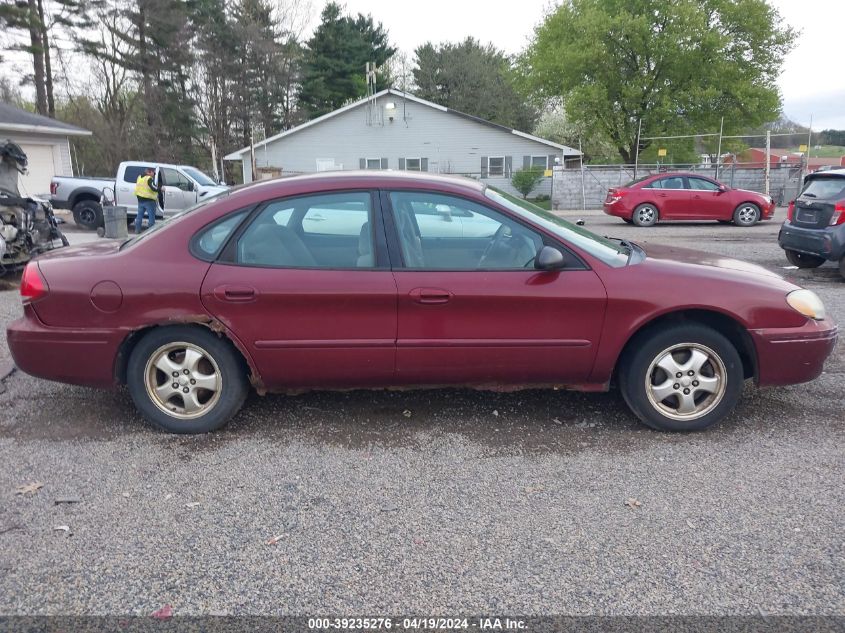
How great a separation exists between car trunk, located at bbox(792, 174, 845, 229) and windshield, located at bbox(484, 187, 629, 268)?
6.02m

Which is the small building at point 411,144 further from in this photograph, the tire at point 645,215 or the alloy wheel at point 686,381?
the alloy wheel at point 686,381

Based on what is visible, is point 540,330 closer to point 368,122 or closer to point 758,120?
point 368,122

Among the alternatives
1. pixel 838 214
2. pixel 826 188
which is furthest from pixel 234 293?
pixel 826 188

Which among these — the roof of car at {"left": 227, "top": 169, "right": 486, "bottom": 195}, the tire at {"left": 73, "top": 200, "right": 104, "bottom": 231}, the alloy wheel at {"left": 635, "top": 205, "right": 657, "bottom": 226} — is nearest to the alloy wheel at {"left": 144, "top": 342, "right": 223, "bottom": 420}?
the roof of car at {"left": 227, "top": 169, "right": 486, "bottom": 195}

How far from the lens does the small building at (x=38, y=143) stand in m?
22.0

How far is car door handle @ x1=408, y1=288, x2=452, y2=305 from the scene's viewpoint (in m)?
3.74

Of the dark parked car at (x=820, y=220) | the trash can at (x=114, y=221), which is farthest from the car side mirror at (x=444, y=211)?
the trash can at (x=114, y=221)

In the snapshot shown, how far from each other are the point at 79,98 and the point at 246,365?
40884 mm

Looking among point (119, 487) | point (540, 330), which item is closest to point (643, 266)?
point (540, 330)

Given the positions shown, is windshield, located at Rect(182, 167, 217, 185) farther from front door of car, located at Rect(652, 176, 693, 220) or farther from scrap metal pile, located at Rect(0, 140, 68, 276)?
front door of car, located at Rect(652, 176, 693, 220)

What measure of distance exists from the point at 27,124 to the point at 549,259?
2393 centimetres

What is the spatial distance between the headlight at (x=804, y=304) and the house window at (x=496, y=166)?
30.1 m

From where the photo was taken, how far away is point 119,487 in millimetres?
3359

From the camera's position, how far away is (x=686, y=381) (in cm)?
387
